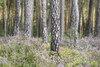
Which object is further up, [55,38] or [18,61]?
[55,38]

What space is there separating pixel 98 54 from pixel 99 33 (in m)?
6.58

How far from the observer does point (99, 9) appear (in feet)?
40.6

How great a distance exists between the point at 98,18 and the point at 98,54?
6.82 meters

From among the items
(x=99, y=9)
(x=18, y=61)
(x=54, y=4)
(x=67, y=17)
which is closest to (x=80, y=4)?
(x=67, y=17)

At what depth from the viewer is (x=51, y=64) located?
4406mm

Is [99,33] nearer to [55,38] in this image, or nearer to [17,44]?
[55,38]

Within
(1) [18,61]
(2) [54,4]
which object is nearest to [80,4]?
(2) [54,4]

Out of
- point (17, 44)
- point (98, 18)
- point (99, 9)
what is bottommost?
point (17, 44)

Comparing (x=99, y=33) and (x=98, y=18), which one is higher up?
(x=98, y=18)

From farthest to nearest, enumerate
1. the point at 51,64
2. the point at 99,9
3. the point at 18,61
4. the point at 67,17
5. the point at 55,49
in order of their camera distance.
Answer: the point at 67,17, the point at 99,9, the point at 55,49, the point at 18,61, the point at 51,64

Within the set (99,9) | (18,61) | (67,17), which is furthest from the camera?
(67,17)

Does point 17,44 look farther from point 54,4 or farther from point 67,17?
point 67,17

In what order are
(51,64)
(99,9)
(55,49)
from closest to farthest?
(51,64) < (55,49) < (99,9)

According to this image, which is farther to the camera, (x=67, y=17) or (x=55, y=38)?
(x=67, y=17)
